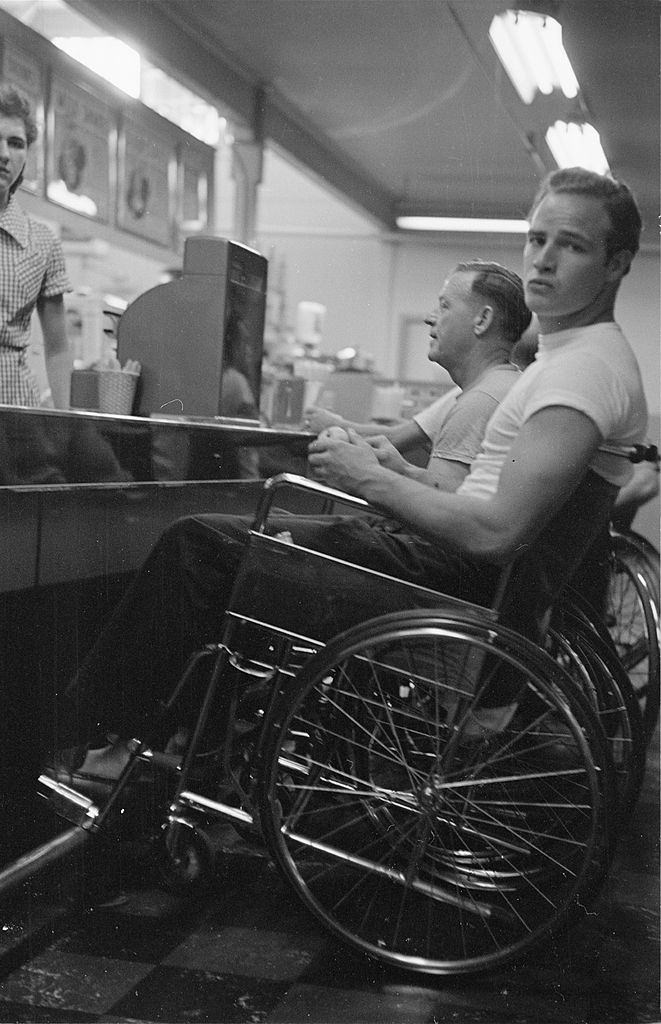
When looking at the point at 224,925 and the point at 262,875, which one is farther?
the point at 262,875

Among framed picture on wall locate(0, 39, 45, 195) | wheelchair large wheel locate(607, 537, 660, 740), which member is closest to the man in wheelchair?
wheelchair large wheel locate(607, 537, 660, 740)

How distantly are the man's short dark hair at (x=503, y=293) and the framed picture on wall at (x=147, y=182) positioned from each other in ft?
2.55

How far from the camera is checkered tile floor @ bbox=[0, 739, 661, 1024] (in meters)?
1.44

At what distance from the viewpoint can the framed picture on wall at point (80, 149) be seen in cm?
208

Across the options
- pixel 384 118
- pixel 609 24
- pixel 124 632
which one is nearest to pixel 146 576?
pixel 124 632

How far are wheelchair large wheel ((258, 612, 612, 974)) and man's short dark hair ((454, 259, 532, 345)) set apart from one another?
0.60 metres

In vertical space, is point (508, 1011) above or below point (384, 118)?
below

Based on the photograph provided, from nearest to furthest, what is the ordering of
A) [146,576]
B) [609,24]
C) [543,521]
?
1. [543,521]
2. [146,576]
3. [609,24]

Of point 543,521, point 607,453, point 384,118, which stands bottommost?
point 543,521

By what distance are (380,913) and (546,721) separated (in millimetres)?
464

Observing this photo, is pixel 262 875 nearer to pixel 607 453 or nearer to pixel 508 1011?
pixel 508 1011

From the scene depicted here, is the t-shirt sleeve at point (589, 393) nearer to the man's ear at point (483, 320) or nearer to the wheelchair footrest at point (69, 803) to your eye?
the man's ear at point (483, 320)

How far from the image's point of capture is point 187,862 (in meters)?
1.76

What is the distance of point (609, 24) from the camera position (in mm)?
1793
